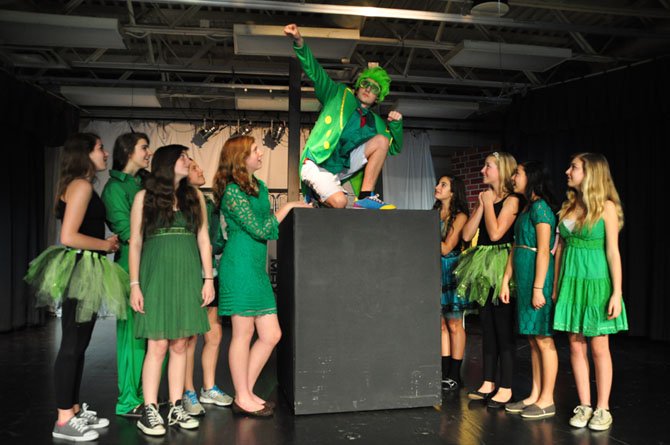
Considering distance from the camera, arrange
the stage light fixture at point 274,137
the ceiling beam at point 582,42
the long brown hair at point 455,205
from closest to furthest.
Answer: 1. the long brown hair at point 455,205
2. the ceiling beam at point 582,42
3. the stage light fixture at point 274,137

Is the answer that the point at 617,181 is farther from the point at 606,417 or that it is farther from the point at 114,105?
the point at 114,105

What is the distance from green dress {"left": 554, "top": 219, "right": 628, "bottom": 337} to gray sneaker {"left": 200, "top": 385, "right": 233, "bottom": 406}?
75.0 inches

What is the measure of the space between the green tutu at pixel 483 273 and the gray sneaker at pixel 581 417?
2.43 ft

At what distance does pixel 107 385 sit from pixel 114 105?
16.4 feet

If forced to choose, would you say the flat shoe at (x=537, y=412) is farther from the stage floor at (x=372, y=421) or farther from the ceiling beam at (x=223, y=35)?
the ceiling beam at (x=223, y=35)

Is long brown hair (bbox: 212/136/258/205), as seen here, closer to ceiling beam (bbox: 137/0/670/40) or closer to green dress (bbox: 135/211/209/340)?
green dress (bbox: 135/211/209/340)

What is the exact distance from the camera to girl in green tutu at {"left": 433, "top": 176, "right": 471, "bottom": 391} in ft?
12.8

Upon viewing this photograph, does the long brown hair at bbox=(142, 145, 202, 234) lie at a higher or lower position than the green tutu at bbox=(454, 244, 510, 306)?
higher

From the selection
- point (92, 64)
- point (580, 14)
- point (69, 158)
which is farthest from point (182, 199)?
point (580, 14)

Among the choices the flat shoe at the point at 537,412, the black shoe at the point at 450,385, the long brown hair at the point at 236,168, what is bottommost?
the black shoe at the point at 450,385

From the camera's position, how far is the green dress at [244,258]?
304 centimetres

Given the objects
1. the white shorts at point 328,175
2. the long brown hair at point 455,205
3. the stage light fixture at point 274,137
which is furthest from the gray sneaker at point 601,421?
the stage light fixture at point 274,137

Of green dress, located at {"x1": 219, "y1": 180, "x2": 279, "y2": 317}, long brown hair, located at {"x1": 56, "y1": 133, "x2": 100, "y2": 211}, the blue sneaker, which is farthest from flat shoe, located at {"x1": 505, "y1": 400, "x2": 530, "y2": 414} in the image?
long brown hair, located at {"x1": 56, "y1": 133, "x2": 100, "y2": 211}

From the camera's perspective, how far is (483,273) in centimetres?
346
